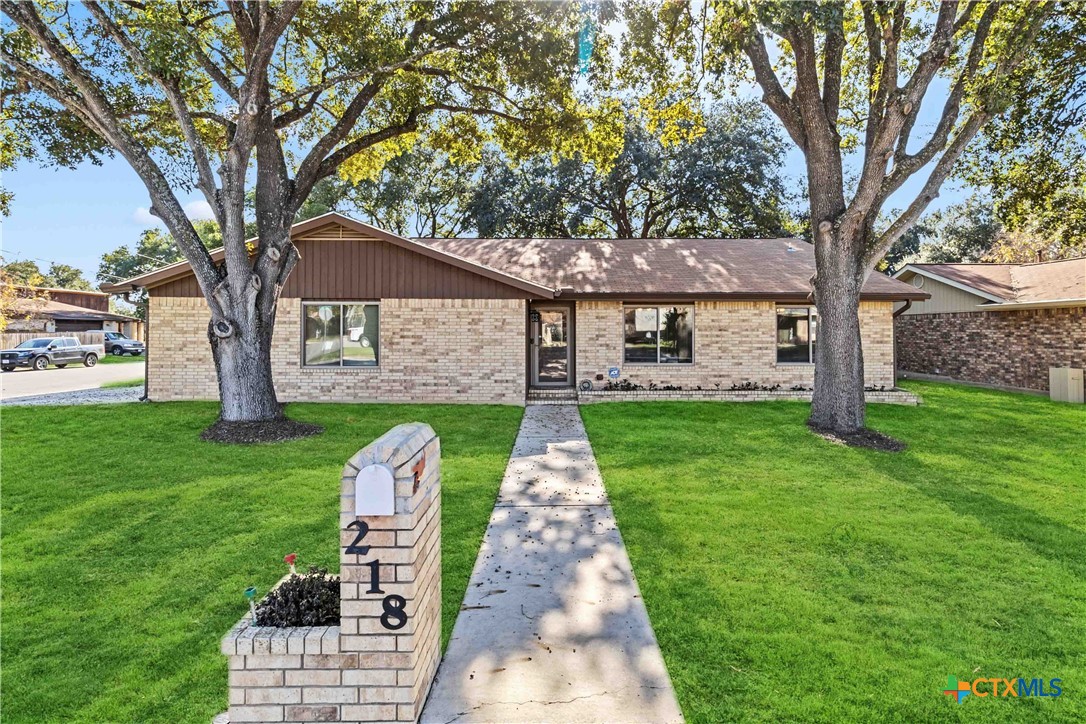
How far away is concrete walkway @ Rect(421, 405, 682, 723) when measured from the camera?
2.65m

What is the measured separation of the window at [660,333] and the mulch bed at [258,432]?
768 cm

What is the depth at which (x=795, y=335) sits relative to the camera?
1376cm

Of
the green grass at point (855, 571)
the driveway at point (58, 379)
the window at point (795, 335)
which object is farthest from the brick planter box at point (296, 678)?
the window at point (795, 335)

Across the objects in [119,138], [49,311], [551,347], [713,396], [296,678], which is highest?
[119,138]

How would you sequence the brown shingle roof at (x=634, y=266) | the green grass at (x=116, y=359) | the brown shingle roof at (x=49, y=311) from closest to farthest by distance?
the brown shingle roof at (x=634, y=266) → the brown shingle roof at (x=49, y=311) → the green grass at (x=116, y=359)

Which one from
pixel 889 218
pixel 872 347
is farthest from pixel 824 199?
pixel 889 218

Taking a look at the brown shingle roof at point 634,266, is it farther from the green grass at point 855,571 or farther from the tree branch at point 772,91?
the green grass at point 855,571

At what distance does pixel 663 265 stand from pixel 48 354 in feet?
84.1

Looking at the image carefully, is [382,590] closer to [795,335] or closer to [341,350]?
[341,350]

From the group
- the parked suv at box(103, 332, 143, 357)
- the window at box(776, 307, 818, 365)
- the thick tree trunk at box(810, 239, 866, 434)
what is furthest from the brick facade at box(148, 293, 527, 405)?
the parked suv at box(103, 332, 143, 357)

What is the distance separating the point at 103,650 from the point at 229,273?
293 inches

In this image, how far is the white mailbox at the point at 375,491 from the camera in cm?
237

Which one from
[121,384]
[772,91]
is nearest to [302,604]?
[772,91]

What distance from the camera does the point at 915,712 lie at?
2627 millimetres
